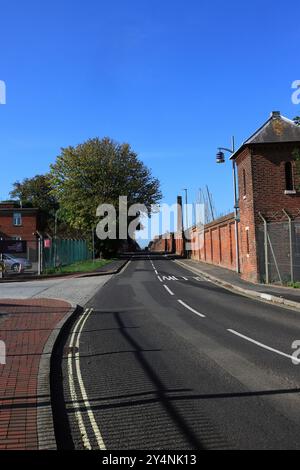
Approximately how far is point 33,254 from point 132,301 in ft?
120

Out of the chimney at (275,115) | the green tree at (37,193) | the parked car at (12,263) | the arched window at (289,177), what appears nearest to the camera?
the arched window at (289,177)

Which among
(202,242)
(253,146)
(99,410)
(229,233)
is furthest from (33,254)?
(99,410)

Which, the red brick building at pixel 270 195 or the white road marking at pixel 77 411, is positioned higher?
the red brick building at pixel 270 195

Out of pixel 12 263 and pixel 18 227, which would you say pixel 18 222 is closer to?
pixel 18 227

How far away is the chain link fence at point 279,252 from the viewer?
22.7 metres

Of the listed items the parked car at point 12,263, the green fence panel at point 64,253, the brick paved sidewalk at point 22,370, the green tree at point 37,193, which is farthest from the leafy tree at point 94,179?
the brick paved sidewalk at point 22,370

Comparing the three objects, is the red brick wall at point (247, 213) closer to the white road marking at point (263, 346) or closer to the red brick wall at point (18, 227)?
the white road marking at point (263, 346)

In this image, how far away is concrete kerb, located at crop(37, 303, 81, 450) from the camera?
203 inches

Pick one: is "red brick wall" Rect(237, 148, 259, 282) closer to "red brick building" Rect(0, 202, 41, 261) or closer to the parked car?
the parked car

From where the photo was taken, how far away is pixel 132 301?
18.9 meters


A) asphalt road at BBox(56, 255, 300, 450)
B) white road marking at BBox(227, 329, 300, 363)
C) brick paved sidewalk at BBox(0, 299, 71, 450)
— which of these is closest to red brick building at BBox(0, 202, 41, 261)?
brick paved sidewalk at BBox(0, 299, 71, 450)

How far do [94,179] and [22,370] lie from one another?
182ft

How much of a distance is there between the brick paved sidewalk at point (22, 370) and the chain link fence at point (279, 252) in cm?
1074

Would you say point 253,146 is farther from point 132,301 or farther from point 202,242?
point 202,242
